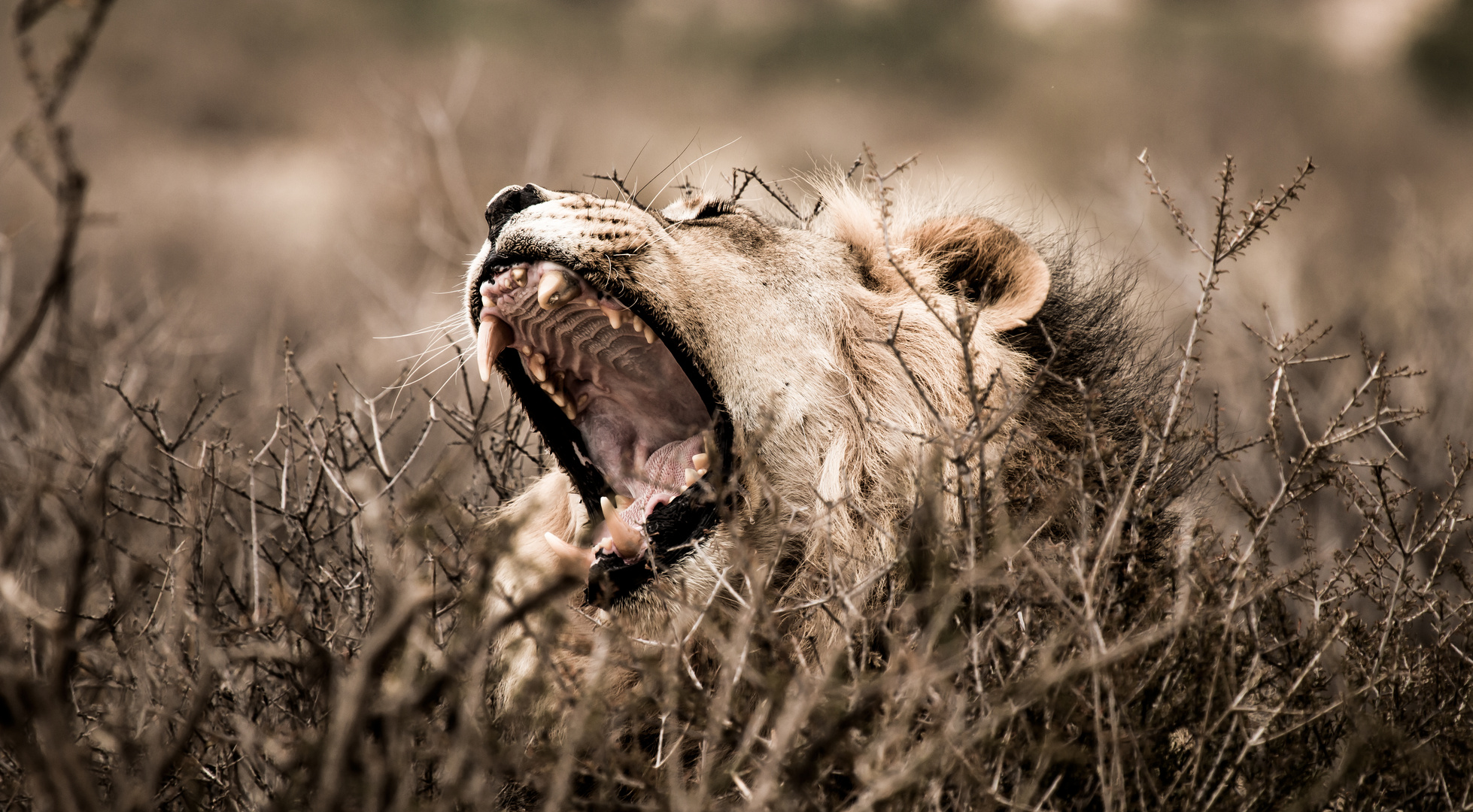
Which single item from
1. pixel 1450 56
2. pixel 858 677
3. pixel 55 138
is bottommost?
pixel 858 677

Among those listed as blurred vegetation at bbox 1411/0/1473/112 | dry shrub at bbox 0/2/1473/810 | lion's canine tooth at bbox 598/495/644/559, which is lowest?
dry shrub at bbox 0/2/1473/810

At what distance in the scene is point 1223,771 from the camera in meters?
2.45

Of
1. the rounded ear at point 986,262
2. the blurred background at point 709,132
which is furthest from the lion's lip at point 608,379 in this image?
the blurred background at point 709,132

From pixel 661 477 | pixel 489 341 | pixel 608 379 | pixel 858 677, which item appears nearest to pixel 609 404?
pixel 608 379

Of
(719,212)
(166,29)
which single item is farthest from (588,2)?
(719,212)

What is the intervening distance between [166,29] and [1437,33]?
2178 cm

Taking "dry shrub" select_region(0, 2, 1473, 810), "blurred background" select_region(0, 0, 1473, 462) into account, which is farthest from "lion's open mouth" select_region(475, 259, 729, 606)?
"blurred background" select_region(0, 0, 1473, 462)

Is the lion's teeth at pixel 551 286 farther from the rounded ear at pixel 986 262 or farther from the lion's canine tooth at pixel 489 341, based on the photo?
the rounded ear at pixel 986 262

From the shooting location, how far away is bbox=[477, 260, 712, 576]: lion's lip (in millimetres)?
3211

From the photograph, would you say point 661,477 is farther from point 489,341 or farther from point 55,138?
point 55,138

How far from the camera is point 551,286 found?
3.14 metres

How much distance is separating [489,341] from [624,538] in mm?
718

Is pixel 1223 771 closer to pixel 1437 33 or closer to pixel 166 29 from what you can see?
pixel 1437 33

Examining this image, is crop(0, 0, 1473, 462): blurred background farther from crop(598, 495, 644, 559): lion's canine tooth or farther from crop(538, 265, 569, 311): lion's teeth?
crop(598, 495, 644, 559): lion's canine tooth
